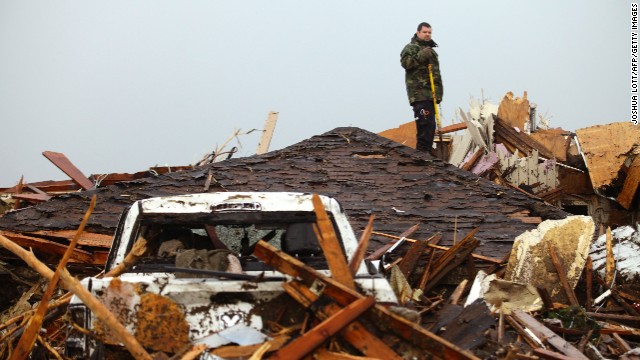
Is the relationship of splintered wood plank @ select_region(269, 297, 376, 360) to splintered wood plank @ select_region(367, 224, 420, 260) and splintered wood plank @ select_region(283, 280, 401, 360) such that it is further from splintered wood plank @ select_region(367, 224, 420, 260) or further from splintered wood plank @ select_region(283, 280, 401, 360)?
splintered wood plank @ select_region(367, 224, 420, 260)

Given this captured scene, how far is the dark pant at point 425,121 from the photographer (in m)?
13.5

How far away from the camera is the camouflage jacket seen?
43.4ft

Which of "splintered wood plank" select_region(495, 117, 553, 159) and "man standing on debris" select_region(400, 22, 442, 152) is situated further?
"splintered wood plank" select_region(495, 117, 553, 159)

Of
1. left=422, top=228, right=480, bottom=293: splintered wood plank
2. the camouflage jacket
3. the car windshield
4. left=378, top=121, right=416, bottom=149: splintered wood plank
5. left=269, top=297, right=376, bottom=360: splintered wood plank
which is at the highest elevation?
the camouflage jacket

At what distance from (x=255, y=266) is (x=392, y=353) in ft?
5.17

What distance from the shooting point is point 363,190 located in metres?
11.4

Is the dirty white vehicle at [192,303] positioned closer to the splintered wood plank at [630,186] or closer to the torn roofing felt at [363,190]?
the torn roofing felt at [363,190]

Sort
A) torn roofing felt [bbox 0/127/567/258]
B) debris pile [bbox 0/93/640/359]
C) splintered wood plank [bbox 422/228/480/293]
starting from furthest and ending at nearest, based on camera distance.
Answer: torn roofing felt [bbox 0/127/567/258] < splintered wood plank [bbox 422/228/480/293] < debris pile [bbox 0/93/640/359]

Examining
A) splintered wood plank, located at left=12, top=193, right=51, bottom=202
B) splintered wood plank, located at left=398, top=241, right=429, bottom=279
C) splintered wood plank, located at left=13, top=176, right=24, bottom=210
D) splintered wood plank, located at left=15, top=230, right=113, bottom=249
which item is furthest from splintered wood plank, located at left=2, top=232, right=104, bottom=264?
splintered wood plank, located at left=398, top=241, right=429, bottom=279

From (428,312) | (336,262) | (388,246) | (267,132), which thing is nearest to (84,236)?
(388,246)

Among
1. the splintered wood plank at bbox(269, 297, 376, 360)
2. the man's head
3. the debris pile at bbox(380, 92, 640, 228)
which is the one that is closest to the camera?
the splintered wood plank at bbox(269, 297, 376, 360)

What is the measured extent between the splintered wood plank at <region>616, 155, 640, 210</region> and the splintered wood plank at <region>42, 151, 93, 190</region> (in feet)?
34.5

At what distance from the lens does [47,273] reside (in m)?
4.15

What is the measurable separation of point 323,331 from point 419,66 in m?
10.2
